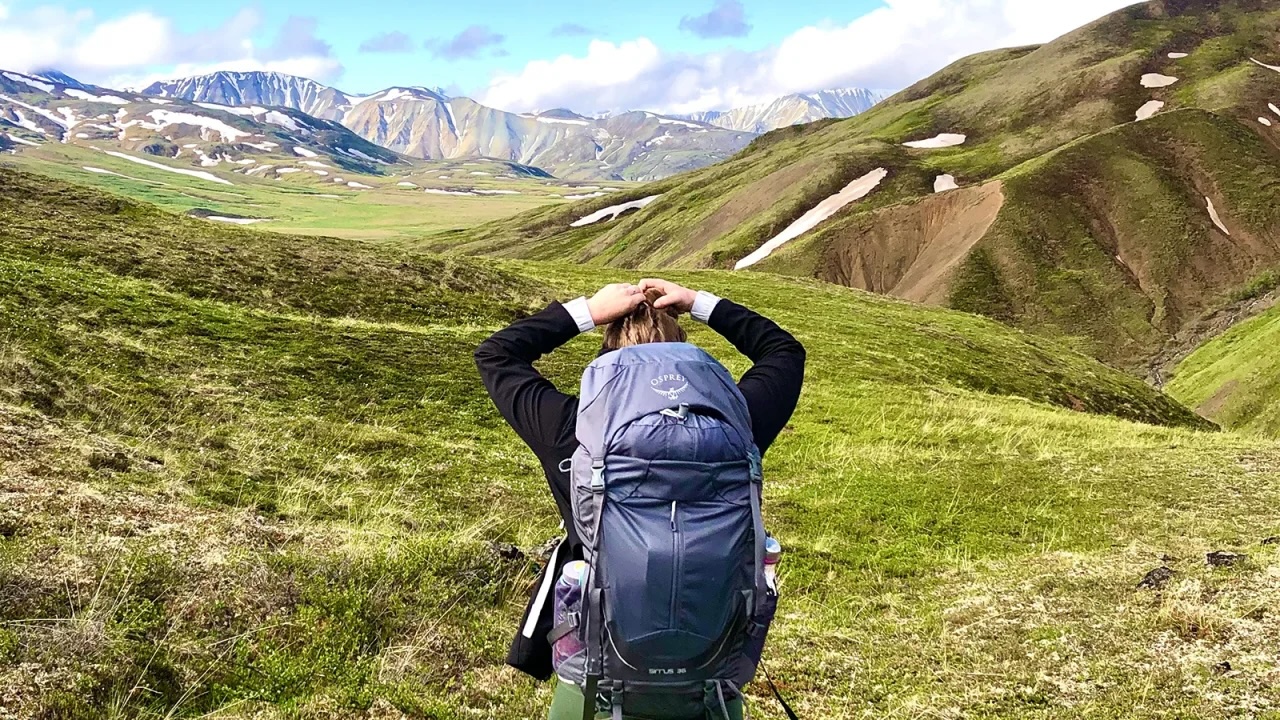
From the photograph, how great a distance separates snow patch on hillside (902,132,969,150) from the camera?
143 meters

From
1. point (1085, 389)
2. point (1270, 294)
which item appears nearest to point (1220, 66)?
point (1270, 294)

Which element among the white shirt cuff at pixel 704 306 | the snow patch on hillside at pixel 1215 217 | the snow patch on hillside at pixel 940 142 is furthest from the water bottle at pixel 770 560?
the snow patch on hillside at pixel 940 142

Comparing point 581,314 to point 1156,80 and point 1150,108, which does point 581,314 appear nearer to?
point 1150,108

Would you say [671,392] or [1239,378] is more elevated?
[671,392]

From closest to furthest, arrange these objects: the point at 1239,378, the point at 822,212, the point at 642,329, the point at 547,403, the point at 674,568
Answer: the point at 674,568
the point at 547,403
the point at 642,329
the point at 1239,378
the point at 822,212

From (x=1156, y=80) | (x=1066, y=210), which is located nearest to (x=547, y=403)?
(x=1066, y=210)

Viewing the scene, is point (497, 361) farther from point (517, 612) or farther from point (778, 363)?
point (517, 612)

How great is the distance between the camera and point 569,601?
4.50 metres

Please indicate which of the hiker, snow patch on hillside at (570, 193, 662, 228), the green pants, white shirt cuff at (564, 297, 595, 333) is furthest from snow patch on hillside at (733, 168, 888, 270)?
the green pants

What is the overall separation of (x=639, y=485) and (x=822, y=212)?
11720 centimetres

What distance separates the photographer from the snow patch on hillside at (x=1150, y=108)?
129m

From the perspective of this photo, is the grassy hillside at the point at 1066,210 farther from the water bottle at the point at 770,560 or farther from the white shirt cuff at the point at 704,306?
the water bottle at the point at 770,560

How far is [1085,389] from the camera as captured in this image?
46.6 metres

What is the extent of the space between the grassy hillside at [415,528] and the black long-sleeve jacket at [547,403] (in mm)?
3274
